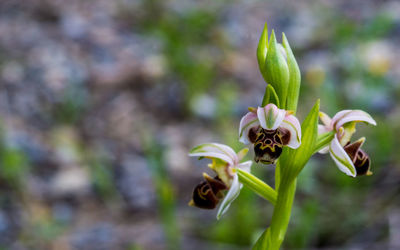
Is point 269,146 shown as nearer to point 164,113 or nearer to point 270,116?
point 270,116

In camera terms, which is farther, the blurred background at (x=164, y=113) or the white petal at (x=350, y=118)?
the blurred background at (x=164, y=113)

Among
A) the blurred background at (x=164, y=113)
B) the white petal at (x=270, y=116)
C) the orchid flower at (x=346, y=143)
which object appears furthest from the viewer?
the blurred background at (x=164, y=113)

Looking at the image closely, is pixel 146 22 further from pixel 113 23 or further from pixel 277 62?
pixel 277 62

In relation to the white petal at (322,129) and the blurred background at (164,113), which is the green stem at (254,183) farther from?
the blurred background at (164,113)

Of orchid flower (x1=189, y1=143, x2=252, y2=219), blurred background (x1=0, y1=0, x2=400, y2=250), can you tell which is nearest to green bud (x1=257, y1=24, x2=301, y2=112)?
orchid flower (x1=189, y1=143, x2=252, y2=219)

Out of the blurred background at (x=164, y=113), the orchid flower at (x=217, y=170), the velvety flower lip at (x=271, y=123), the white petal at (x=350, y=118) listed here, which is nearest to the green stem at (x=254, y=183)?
the orchid flower at (x=217, y=170)

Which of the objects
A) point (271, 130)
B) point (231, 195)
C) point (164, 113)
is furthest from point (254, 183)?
point (164, 113)

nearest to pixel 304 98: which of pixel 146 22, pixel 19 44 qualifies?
pixel 146 22
